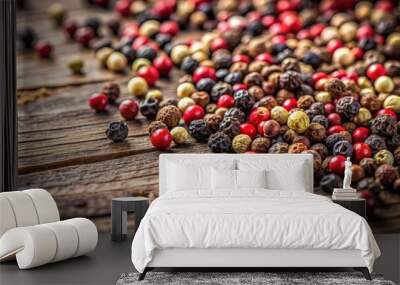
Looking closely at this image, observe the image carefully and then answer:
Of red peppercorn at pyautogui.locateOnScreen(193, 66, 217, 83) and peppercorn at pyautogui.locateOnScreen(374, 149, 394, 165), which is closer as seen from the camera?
peppercorn at pyautogui.locateOnScreen(374, 149, 394, 165)

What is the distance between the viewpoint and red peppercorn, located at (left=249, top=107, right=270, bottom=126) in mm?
5473

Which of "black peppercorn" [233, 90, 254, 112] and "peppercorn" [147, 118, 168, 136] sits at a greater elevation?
"black peppercorn" [233, 90, 254, 112]

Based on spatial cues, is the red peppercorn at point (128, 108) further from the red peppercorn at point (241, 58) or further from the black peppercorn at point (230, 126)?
the red peppercorn at point (241, 58)

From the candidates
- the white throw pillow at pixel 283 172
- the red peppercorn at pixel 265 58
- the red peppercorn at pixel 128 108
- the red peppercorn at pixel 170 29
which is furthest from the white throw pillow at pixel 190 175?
the red peppercorn at pixel 170 29

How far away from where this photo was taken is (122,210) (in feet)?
17.3

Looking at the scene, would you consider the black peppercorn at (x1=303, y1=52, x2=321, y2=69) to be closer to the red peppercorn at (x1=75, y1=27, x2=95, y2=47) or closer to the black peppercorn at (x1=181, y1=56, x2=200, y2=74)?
the black peppercorn at (x1=181, y1=56, x2=200, y2=74)

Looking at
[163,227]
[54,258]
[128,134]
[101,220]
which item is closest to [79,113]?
[128,134]

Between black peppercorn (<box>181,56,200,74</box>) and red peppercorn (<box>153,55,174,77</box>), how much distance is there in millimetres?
126

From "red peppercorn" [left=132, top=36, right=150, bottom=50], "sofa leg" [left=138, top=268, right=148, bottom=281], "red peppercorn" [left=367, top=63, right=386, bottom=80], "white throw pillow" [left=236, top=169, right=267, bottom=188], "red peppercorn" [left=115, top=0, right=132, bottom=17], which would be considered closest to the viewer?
"sofa leg" [left=138, top=268, right=148, bottom=281]

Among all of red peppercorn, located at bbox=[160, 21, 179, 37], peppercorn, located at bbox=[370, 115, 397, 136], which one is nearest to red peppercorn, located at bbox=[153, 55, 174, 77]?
red peppercorn, located at bbox=[160, 21, 179, 37]

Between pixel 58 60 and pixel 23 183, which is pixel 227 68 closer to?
pixel 58 60

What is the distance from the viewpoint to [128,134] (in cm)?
561

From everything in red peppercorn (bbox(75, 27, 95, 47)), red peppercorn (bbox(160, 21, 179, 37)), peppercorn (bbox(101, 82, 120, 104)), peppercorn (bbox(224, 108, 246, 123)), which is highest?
red peppercorn (bbox(160, 21, 179, 37))

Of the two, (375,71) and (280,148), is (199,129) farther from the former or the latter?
(375,71)
